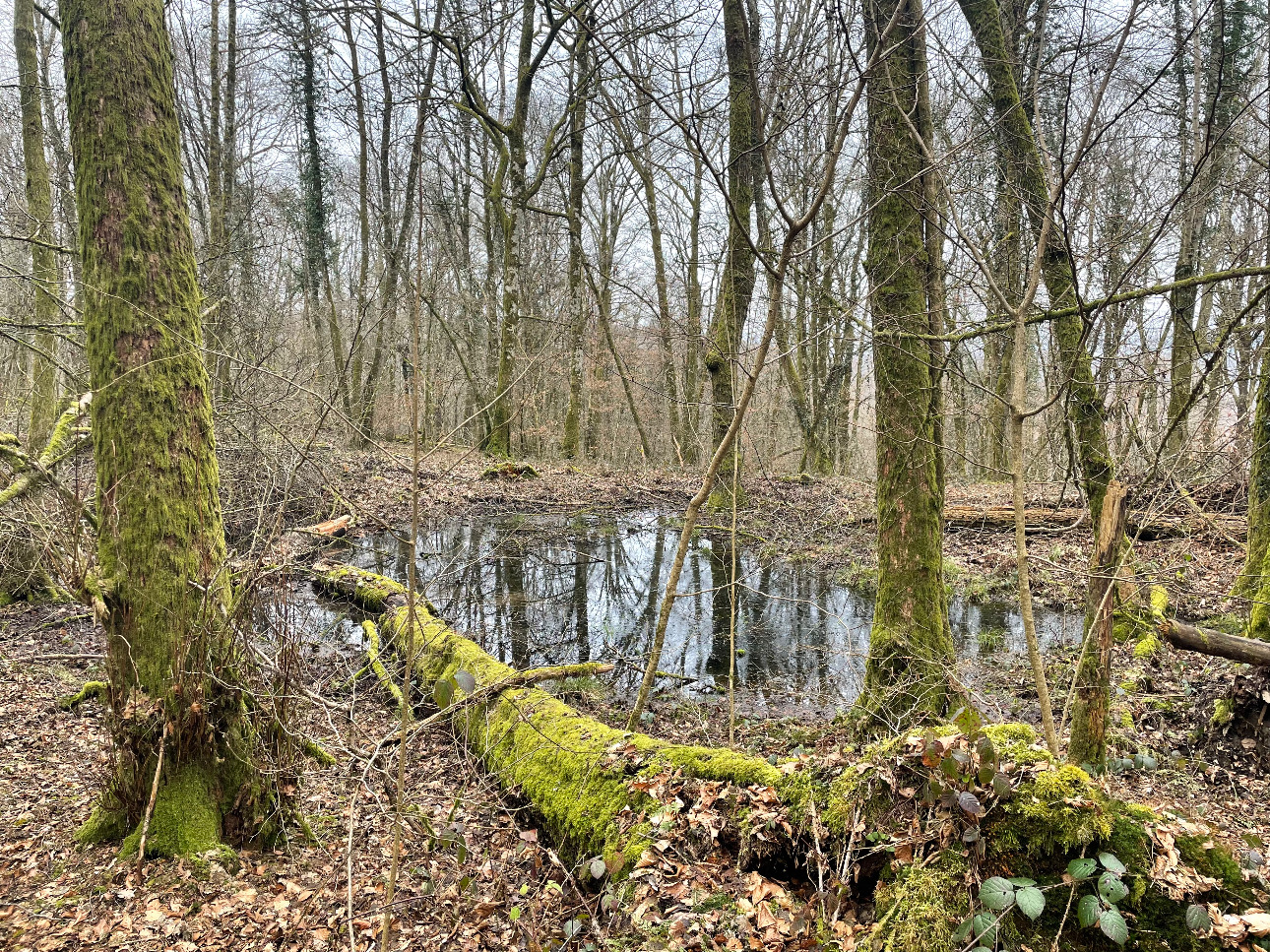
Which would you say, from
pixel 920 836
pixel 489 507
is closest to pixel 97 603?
pixel 920 836

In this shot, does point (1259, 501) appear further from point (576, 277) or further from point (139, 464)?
point (576, 277)

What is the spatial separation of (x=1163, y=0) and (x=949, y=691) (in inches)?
161

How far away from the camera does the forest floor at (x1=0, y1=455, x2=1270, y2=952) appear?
2.40 m

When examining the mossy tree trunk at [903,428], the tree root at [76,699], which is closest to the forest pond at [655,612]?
the mossy tree trunk at [903,428]

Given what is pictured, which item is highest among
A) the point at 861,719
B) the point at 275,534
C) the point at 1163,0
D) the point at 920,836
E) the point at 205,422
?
the point at 1163,0

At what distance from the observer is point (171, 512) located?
302 cm

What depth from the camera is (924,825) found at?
2.14 metres

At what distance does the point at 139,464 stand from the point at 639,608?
582cm

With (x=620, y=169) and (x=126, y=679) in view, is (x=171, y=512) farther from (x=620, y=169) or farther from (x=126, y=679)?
(x=620, y=169)

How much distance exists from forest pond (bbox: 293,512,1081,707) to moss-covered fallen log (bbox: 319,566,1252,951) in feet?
6.36

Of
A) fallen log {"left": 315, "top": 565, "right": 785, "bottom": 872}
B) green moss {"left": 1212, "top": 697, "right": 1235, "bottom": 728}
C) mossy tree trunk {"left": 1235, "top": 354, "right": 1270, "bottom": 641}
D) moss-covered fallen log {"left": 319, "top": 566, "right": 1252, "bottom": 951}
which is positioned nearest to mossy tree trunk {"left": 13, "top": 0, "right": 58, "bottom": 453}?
fallen log {"left": 315, "top": 565, "right": 785, "bottom": 872}

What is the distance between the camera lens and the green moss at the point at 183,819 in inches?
114

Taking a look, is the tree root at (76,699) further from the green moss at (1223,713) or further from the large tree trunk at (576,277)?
the large tree trunk at (576,277)

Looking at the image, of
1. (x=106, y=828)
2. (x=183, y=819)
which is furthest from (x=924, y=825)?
(x=106, y=828)
